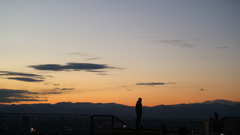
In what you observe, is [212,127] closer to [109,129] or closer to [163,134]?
[163,134]

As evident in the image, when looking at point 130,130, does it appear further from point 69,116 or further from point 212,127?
point 69,116

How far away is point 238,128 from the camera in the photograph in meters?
17.3

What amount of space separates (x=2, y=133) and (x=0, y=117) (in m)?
1.80

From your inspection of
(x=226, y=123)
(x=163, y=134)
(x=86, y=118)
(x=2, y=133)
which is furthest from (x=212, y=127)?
(x=2, y=133)

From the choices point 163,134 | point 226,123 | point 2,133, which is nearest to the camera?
point 226,123

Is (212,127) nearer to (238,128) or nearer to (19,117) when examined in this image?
(238,128)

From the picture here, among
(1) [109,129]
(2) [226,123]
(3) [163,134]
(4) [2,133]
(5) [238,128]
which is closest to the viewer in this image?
(5) [238,128]

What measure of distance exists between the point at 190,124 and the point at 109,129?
6.37 metres

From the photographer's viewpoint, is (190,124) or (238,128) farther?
(190,124)

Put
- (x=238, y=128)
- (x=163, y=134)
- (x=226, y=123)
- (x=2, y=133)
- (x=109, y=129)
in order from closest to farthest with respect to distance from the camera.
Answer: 1. (x=238, y=128)
2. (x=226, y=123)
3. (x=163, y=134)
4. (x=109, y=129)
5. (x=2, y=133)

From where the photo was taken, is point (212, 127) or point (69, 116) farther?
point (69, 116)

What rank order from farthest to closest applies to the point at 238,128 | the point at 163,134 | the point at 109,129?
1. the point at 109,129
2. the point at 163,134
3. the point at 238,128

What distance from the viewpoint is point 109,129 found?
25.3m

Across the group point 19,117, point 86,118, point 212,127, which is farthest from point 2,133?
point 212,127
